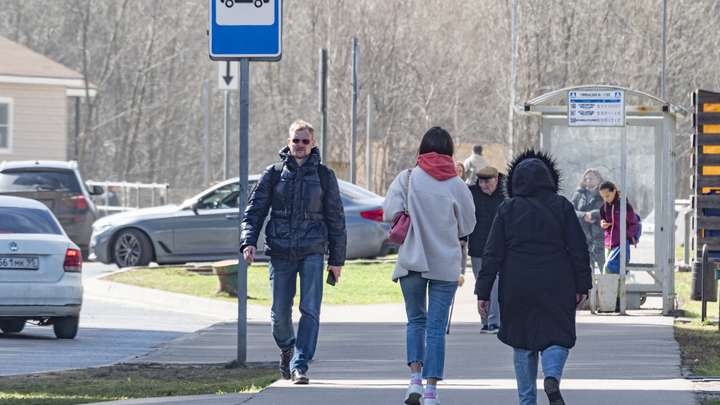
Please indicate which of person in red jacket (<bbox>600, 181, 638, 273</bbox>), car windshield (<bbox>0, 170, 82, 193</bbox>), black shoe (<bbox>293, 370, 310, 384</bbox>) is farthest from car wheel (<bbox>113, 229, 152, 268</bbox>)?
black shoe (<bbox>293, 370, 310, 384</bbox>)

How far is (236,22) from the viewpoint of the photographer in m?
8.47

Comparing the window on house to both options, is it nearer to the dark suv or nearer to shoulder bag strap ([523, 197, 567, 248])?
the dark suv

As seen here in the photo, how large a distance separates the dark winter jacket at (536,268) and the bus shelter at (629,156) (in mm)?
6591

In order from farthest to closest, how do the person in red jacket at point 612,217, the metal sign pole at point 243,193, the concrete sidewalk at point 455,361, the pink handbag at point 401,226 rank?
the person in red jacket at point 612,217
the metal sign pole at point 243,193
the concrete sidewalk at point 455,361
the pink handbag at point 401,226

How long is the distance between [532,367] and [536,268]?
1.86 ft

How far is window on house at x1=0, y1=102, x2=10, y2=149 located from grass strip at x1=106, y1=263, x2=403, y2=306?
19349mm

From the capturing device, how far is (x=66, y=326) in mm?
11000

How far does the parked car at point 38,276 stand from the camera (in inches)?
414

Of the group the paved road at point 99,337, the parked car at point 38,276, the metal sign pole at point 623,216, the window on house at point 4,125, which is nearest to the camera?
the paved road at point 99,337

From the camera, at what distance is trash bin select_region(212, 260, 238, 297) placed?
14586mm

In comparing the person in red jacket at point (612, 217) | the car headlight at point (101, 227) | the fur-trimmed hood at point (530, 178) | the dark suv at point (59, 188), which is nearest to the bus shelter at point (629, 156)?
the person in red jacket at point (612, 217)

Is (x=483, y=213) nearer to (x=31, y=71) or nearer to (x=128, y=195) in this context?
(x=128, y=195)

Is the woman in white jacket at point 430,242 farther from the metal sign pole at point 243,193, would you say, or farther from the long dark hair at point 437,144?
the metal sign pole at point 243,193

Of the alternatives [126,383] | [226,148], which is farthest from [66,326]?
[226,148]
